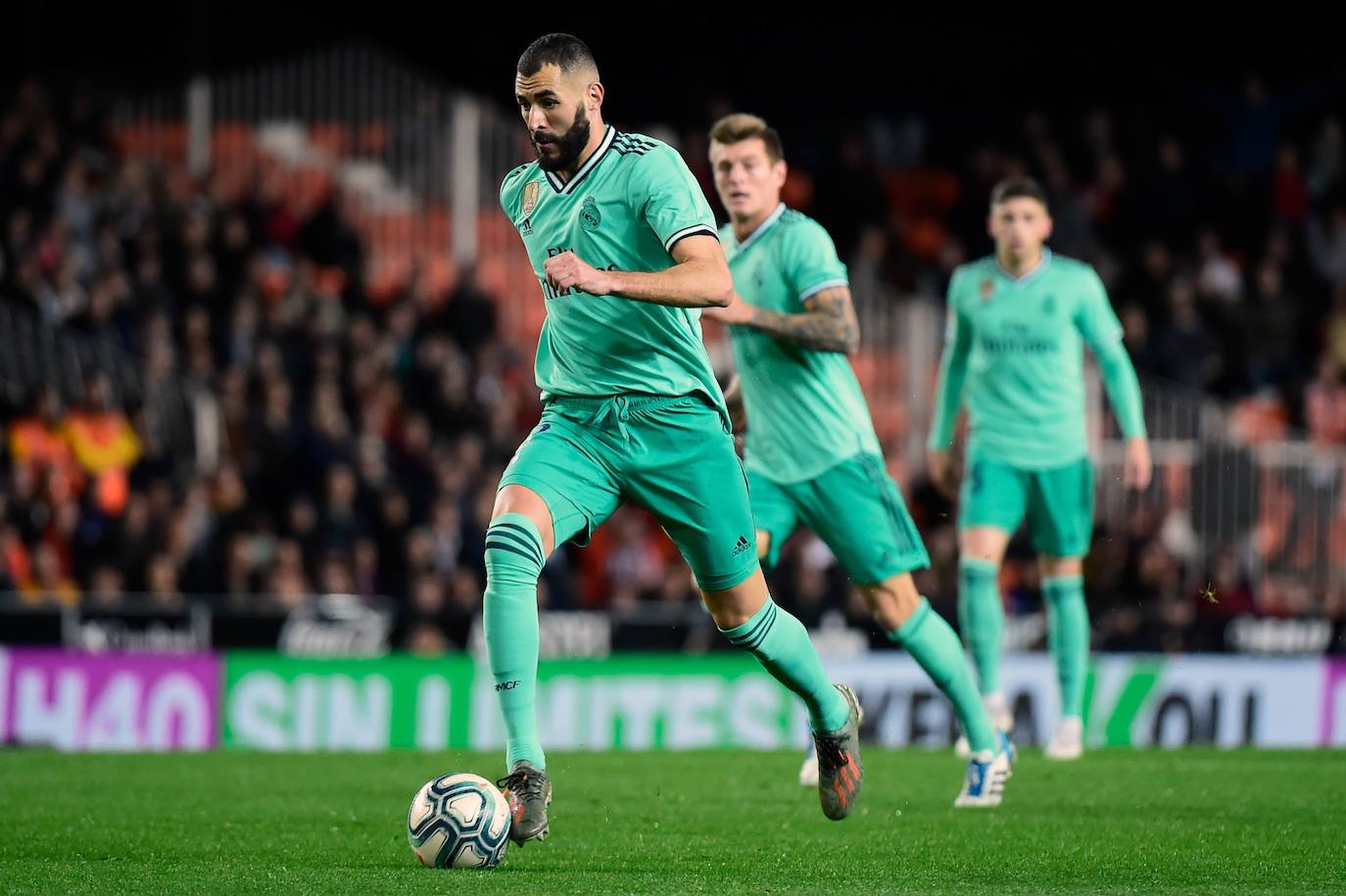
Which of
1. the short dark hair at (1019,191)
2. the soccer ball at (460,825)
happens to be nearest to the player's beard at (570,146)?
the soccer ball at (460,825)

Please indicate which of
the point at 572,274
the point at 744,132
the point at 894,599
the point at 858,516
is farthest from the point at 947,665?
the point at 572,274

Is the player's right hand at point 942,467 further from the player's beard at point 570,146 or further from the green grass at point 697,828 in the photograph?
the player's beard at point 570,146

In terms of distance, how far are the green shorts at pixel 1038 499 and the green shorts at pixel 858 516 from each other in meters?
2.00

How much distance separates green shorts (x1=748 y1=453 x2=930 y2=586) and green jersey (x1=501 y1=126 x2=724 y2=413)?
1622 mm

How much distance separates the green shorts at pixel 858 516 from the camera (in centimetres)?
834

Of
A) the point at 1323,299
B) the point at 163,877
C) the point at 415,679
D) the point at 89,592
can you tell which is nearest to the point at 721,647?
the point at 415,679

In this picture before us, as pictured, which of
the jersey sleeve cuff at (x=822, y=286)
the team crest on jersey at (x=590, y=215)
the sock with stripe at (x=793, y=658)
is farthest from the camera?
the jersey sleeve cuff at (x=822, y=286)

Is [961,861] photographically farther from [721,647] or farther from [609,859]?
[721,647]

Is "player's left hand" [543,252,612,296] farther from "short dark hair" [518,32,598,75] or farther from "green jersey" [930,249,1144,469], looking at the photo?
"green jersey" [930,249,1144,469]

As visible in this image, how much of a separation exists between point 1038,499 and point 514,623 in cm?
465

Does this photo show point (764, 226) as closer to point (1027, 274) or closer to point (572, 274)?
point (1027, 274)

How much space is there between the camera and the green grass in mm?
6094

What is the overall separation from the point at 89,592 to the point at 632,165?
33.1 ft

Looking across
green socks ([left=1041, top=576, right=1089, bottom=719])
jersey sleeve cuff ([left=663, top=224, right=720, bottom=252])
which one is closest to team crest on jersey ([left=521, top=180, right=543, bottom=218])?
jersey sleeve cuff ([left=663, top=224, right=720, bottom=252])
